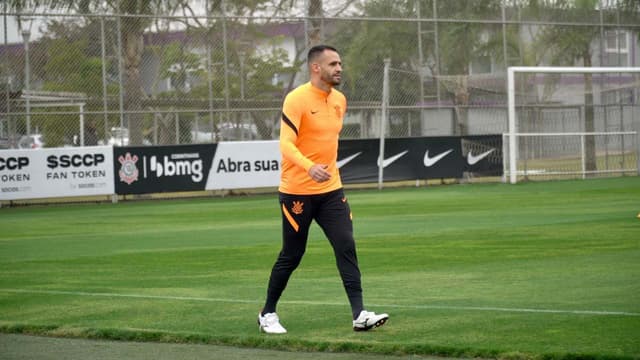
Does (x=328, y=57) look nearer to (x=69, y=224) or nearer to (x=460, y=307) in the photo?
(x=460, y=307)

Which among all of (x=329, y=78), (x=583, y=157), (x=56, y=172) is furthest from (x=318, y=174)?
(x=583, y=157)

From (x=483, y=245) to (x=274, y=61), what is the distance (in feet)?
60.4

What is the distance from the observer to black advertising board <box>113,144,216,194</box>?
28.9 metres

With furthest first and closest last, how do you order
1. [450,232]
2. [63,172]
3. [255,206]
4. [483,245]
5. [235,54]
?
[235,54] → [63,172] → [255,206] → [450,232] → [483,245]

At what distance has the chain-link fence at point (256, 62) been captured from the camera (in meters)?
29.6

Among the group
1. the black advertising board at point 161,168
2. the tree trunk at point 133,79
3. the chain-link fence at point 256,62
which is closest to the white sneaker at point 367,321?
the black advertising board at point 161,168

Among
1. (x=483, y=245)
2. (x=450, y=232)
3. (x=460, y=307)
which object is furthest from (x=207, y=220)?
(x=460, y=307)

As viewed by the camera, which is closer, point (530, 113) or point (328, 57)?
point (328, 57)

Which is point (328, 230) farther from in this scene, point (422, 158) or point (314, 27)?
point (314, 27)

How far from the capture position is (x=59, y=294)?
37.9ft

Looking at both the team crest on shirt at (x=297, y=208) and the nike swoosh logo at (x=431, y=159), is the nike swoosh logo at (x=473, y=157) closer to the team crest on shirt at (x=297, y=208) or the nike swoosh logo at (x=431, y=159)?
the nike swoosh logo at (x=431, y=159)

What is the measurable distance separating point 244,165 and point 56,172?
16.3ft

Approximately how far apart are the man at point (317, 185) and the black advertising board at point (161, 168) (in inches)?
809

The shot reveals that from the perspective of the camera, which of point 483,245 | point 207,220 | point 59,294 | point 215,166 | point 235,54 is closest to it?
point 59,294
